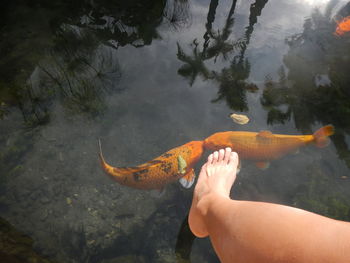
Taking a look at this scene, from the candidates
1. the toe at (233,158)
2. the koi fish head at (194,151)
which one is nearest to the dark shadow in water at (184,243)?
the koi fish head at (194,151)

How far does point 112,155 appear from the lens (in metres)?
2.85

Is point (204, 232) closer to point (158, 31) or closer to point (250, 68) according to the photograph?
point (250, 68)

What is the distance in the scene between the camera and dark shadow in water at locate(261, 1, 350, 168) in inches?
116

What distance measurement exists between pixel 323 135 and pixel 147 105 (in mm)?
1942

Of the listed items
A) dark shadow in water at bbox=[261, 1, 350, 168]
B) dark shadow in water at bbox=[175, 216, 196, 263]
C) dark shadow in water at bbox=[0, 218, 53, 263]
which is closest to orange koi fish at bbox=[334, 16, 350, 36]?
dark shadow in water at bbox=[261, 1, 350, 168]

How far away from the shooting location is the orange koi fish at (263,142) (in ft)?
8.87

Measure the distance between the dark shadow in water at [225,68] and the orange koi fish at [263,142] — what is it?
0.44 metres

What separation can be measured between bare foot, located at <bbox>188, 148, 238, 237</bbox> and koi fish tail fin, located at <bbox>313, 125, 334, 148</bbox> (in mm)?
848

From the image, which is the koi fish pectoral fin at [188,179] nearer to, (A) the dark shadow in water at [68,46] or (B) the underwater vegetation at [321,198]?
(B) the underwater vegetation at [321,198]

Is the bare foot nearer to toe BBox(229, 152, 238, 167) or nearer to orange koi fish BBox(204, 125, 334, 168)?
toe BBox(229, 152, 238, 167)

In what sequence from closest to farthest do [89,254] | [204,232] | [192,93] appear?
[204,232] → [89,254] → [192,93]

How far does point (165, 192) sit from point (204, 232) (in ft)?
2.66

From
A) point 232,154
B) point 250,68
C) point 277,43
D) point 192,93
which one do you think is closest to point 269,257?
point 232,154

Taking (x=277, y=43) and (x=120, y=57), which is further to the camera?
(x=277, y=43)
